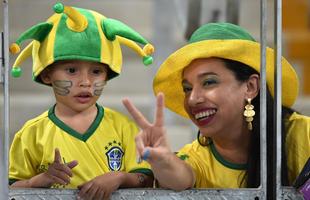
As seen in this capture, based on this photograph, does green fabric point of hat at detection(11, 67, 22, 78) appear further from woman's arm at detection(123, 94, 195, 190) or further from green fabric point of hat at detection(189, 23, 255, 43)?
green fabric point of hat at detection(189, 23, 255, 43)

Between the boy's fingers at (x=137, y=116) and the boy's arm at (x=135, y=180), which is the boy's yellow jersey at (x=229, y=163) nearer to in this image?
the boy's arm at (x=135, y=180)

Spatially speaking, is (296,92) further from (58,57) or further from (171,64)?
(58,57)

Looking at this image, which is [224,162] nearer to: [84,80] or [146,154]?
[146,154]

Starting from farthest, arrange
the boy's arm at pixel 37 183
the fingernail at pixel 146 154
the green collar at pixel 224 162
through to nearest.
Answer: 1. the green collar at pixel 224 162
2. the boy's arm at pixel 37 183
3. the fingernail at pixel 146 154

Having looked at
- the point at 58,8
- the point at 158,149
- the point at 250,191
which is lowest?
the point at 250,191

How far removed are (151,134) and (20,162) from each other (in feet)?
1.20

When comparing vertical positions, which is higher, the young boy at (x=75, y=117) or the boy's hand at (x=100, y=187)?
the young boy at (x=75, y=117)

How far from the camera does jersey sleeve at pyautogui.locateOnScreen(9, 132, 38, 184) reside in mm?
2072

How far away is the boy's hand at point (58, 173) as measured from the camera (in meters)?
2.03

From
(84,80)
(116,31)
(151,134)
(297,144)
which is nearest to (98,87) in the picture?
(84,80)

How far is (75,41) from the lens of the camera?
2.09 m

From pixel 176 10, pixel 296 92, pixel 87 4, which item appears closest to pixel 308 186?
pixel 296 92

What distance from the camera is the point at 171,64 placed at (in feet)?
7.16

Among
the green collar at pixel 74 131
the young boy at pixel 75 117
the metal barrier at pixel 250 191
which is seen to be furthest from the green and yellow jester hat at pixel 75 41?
the metal barrier at pixel 250 191
